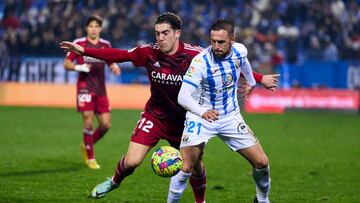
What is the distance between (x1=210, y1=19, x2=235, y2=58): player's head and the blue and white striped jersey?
0.14 metres

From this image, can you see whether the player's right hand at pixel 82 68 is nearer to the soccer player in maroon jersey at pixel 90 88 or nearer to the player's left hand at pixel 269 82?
the soccer player in maroon jersey at pixel 90 88

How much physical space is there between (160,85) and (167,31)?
0.71 m

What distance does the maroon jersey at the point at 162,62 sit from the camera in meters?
9.08

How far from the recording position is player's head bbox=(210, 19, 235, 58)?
27.9 feet

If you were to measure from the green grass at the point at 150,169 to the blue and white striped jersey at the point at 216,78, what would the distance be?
6.12ft

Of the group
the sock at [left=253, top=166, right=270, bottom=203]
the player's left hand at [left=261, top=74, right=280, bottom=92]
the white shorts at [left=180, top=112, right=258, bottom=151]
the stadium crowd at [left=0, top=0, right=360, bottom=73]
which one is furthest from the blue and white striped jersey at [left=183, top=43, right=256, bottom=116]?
the stadium crowd at [left=0, top=0, right=360, bottom=73]

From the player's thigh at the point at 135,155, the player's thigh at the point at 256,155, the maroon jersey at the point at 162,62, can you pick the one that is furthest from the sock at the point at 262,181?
the player's thigh at the point at 135,155

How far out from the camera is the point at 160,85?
9.20 meters

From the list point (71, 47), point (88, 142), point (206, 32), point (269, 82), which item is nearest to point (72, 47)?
point (71, 47)

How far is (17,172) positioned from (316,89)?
17518 millimetres

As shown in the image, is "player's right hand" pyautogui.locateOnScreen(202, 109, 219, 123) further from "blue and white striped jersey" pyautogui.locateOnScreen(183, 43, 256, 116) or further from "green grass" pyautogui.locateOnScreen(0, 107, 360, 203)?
"green grass" pyautogui.locateOnScreen(0, 107, 360, 203)

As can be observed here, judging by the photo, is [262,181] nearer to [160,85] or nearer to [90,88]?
[160,85]

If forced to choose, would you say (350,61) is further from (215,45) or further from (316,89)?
(215,45)

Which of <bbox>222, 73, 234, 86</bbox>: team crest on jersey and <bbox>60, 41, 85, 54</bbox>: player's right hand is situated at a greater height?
<bbox>60, 41, 85, 54</bbox>: player's right hand
